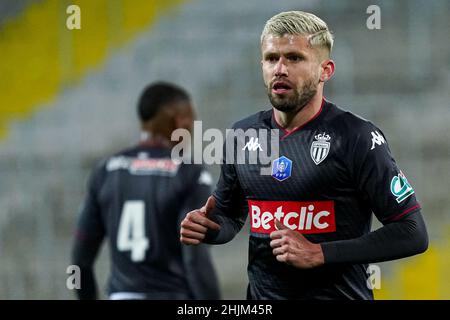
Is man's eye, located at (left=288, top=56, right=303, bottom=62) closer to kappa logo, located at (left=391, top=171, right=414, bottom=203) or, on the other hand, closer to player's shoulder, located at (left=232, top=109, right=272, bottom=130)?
player's shoulder, located at (left=232, top=109, right=272, bottom=130)

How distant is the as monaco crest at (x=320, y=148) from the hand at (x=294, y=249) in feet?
1.02

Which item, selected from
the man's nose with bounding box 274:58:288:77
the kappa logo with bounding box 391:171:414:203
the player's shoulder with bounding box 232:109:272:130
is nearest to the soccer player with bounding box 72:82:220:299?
the player's shoulder with bounding box 232:109:272:130

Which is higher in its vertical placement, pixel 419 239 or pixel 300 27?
pixel 300 27

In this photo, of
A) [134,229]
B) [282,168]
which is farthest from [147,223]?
[282,168]

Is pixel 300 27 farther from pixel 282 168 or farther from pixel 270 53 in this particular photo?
pixel 282 168

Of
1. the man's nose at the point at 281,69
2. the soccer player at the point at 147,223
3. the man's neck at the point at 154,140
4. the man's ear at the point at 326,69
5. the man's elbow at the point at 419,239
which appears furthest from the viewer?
the man's neck at the point at 154,140

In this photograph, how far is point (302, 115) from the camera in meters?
2.95

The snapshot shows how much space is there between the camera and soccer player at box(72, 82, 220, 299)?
14.1ft

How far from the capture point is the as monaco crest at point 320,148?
2.83 meters

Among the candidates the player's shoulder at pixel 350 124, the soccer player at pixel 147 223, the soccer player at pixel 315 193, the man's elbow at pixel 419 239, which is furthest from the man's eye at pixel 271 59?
the soccer player at pixel 147 223

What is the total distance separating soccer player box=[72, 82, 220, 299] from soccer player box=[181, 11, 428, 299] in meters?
1.30

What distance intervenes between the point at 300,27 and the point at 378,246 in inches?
31.6

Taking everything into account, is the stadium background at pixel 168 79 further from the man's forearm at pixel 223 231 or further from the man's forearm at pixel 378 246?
the man's forearm at pixel 378 246

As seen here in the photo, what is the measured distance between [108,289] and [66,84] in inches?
145
